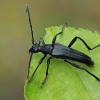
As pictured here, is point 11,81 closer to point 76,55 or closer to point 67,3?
point 67,3

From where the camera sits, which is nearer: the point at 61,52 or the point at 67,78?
the point at 67,78

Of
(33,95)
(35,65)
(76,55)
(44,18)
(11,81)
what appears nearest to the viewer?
(33,95)

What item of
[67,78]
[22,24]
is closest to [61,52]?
[67,78]

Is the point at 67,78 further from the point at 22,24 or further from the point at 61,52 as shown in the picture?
the point at 22,24

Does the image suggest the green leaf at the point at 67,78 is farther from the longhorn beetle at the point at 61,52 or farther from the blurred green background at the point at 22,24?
the blurred green background at the point at 22,24

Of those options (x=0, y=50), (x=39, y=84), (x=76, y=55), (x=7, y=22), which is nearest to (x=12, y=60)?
(x=0, y=50)

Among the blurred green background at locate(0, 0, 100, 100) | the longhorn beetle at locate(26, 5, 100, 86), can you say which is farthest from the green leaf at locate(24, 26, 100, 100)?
the blurred green background at locate(0, 0, 100, 100)
